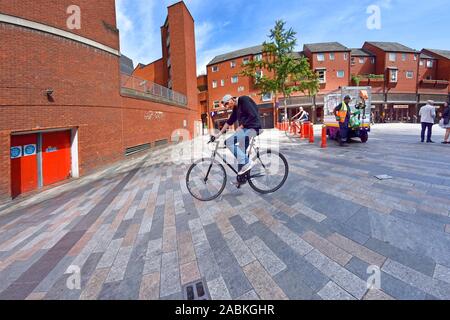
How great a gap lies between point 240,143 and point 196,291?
2617mm

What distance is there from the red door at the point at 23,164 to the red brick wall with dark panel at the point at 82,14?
4117 millimetres

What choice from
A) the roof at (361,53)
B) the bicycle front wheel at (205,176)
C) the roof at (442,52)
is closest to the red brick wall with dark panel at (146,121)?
the bicycle front wheel at (205,176)

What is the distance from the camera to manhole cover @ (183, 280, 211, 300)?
1885 mm

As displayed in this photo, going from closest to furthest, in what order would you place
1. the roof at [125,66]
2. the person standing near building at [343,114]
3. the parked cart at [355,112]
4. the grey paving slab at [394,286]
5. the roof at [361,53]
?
the grey paving slab at [394,286] < the person standing near building at [343,114] < the parked cart at [355,112] < the roof at [125,66] < the roof at [361,53]

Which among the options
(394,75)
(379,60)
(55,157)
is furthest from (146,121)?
(379,60)

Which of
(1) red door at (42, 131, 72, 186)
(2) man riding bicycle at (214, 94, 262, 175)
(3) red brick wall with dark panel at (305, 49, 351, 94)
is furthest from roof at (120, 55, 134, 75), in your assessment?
(3) red brick wall with dark panel at (305, 49, 351, 94)

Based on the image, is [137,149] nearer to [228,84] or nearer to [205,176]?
[205,176]

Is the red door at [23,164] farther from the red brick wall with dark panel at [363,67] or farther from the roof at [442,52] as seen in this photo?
the roof at [442,52]

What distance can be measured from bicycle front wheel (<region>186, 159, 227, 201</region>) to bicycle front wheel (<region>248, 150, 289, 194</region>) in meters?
0.61

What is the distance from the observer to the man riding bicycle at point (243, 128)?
390 centimetres

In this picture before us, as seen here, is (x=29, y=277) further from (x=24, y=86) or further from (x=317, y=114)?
(x=317, y=114)

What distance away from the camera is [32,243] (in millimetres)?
3412

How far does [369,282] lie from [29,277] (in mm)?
3665

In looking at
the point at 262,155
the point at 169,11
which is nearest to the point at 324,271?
the point at 262,155
